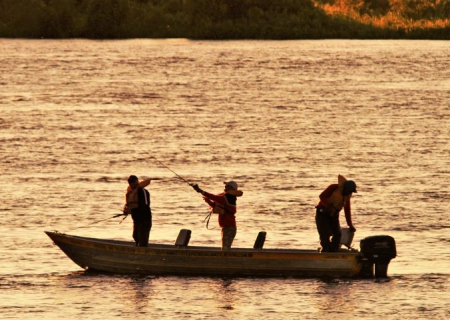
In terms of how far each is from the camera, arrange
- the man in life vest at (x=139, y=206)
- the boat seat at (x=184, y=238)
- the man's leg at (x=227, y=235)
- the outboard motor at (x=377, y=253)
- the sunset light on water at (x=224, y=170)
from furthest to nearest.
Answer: the boat seat at (x=184, y=238)
the man in life vest at (x=139, y=206)
the man's leg at (x=227, y=235)
the outboard motor at (x=377, y=253)
the sunset light on water at (x=224, y=170)

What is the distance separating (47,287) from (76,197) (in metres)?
14.0

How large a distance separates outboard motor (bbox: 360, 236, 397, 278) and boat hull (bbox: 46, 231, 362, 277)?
190 mm

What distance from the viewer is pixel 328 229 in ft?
97.2

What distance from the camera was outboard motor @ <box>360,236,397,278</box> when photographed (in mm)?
29250

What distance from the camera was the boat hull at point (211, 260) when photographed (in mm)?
29547

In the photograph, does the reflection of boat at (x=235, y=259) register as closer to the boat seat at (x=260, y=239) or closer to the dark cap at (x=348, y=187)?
the boat seat at (x=260, y=239)

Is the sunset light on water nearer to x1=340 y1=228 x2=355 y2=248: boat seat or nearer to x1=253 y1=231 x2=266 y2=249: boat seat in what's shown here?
x1=253 y1=231 x2=266 y2=249: boat seat

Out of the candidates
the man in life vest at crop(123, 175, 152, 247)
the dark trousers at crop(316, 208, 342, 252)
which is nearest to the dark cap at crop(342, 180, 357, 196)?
the dark trousers at crop(316, 208, 342, 252)

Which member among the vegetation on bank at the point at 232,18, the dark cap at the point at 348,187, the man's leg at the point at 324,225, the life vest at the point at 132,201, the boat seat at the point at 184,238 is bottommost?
the boat seat at the point at 184,238

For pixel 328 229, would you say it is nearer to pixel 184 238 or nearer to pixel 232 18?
pixel 184 238

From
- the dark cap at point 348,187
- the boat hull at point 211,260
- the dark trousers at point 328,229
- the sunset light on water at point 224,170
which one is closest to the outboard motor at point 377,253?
the boat hull at point 211,260

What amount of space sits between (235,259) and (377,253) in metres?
3.00

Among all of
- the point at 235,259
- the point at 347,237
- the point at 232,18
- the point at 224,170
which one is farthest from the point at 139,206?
the point at 232,18

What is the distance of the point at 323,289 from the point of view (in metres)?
29.3
